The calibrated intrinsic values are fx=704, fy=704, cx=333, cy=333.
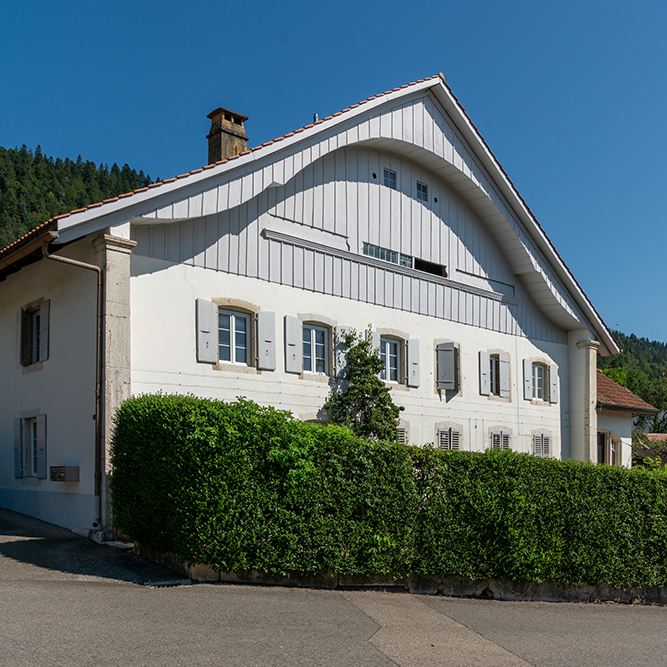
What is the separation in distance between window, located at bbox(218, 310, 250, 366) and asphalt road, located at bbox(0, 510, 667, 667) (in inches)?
161

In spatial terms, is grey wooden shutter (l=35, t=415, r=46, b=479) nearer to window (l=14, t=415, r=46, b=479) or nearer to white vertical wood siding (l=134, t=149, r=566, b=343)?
window (l=14, t=415, r=46, b=479)

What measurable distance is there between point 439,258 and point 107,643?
1300 cm

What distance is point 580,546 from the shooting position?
10.7 m

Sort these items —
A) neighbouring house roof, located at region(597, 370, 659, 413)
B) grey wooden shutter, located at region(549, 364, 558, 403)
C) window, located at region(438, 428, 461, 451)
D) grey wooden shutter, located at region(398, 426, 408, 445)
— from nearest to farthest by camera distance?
grey wooden shutter, located at region(398, 426, 408, 445)
window, located at region(438, 428, 461, 451)
grey wooden shutter, located at region(549, 364, 558, 403)
neighbouring house roof, located at region(597, 370, 659, 413)

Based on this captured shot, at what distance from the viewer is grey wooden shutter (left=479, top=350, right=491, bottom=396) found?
58.0 ft

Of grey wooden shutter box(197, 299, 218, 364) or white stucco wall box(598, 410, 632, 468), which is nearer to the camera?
grey wooden shutter box(197, 299, 218, 364)

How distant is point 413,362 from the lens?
52.6ft

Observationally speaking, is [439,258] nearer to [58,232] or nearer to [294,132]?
[294,132]

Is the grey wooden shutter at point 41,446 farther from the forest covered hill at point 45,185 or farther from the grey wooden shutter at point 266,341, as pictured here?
the forest covered hill at point 45,185

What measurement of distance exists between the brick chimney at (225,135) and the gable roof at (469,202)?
2815mm

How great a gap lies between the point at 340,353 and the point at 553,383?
27.1ft

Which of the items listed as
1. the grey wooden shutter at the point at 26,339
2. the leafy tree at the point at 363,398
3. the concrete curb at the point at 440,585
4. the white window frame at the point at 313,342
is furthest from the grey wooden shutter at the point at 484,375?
the grey wooden shutter at the point at 26,339

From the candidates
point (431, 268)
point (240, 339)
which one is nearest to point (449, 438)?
point (431, 268)

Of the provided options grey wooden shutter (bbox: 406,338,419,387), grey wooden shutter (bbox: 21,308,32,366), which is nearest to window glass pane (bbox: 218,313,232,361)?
grey wooden shutter (bbox: 21,308,32,366)
